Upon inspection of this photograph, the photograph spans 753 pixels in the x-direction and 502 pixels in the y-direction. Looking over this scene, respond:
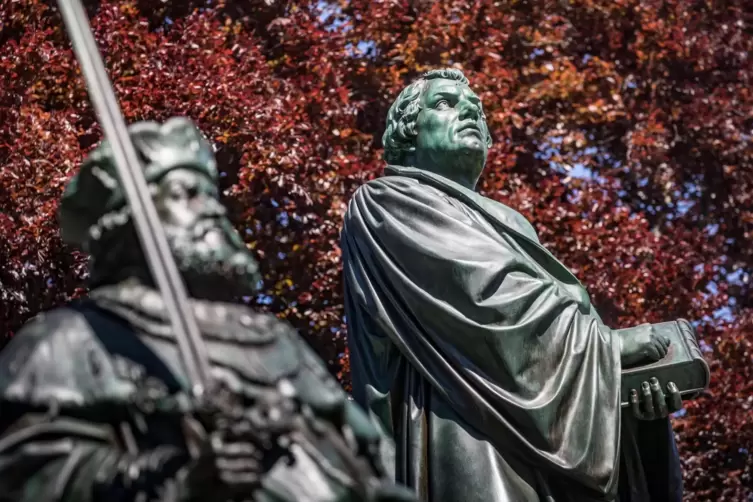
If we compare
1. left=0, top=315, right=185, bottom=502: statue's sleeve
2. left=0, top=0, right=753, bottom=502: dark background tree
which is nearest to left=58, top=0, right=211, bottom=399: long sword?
left=0, top=315, right=185, bottom=502: statue's sleeve

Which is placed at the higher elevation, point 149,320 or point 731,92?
point 731,92

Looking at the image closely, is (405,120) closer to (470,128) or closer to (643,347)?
(470,128)

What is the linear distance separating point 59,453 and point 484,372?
3006 millimetres

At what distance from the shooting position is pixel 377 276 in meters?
7.43

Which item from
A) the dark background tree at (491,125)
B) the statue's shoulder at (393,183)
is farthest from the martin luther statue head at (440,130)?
the dark background tree at (491,125)

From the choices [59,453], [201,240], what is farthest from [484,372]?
[59,453]

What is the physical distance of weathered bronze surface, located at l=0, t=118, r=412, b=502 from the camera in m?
4.25

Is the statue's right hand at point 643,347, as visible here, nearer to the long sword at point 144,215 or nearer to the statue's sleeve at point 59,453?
the long sword at point 144,215

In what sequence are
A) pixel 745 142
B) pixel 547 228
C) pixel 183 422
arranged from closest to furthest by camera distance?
A: pixel 183 422, pixel 547 228, pixel 745 142

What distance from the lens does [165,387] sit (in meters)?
4.43

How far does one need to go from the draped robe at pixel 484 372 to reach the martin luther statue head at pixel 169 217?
242cm

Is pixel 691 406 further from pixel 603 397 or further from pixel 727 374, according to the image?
pixel 603 397

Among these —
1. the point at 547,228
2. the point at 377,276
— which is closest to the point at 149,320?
the point at 377,276

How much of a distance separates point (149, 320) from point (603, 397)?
293cm
